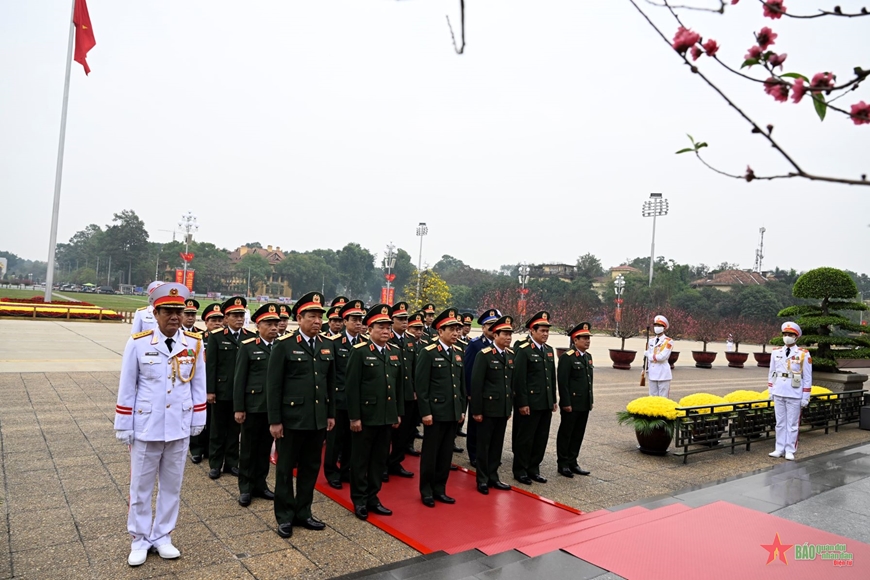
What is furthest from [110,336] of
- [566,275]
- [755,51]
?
[566,275]

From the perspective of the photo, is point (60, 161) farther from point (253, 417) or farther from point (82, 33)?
point (253, 417)

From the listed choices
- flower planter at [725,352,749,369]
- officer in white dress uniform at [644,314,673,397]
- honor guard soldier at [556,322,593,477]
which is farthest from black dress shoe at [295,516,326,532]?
flower planter at [725,352,749,369]

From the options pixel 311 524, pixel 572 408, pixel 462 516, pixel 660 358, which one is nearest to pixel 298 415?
pixel 311 524

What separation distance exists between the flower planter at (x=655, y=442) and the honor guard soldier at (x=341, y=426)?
13.5 feet

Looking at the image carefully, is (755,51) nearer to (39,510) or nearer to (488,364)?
(488,364)

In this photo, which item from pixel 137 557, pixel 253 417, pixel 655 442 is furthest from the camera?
pixel 655 442

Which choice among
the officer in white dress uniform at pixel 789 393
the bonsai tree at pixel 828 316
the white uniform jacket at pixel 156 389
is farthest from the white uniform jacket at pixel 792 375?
the white uniform jacket at pixel 156 389

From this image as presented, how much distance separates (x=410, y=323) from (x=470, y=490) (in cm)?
260

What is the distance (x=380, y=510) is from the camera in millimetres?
4957

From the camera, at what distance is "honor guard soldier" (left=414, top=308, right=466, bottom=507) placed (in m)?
5.35

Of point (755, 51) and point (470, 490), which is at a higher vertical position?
point (755, 51)

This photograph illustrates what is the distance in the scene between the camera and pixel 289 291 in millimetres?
88312

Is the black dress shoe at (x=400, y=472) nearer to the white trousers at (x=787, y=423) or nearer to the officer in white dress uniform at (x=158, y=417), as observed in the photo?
the officer in white dress uniform at (x=158, y=417)

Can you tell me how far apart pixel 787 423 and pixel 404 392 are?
5576 mm
